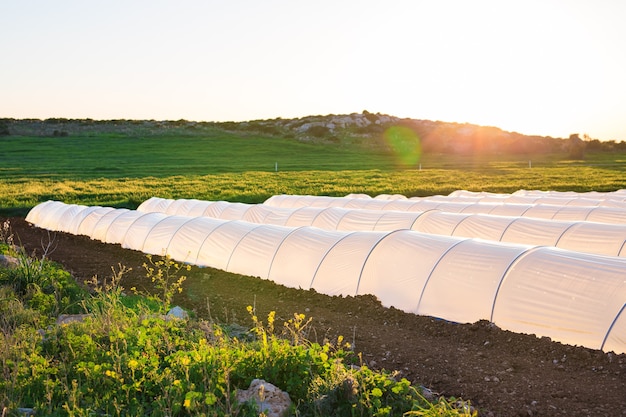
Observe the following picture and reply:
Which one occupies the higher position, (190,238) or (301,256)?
(301,256)

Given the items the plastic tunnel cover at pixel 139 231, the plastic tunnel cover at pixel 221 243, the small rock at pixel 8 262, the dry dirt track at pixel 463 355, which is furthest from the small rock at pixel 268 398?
the plastic tunnel cover at pixel 139 231

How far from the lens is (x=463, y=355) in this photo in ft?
26.6

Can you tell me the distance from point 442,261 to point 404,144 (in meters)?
89.6

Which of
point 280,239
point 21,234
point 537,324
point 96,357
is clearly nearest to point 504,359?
point 537,324

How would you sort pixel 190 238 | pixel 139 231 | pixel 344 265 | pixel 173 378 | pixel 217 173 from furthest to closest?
pixel 217 173 < pixel 139 231 < pixel 190 238 < pixel 344 265 < pixel 173 378

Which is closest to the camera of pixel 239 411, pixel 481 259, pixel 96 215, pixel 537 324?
pixel 239 411

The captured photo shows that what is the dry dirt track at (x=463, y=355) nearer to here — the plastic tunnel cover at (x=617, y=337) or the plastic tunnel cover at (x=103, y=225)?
the plastic tunnel cover at (x=617, y=337)

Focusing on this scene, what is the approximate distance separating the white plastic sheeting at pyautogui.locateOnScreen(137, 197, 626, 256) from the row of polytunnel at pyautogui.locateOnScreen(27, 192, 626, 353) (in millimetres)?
34

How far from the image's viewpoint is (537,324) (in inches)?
349

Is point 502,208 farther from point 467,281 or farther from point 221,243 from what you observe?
point 467,281

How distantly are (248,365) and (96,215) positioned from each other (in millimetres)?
16370

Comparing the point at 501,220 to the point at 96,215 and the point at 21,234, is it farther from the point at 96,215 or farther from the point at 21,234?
the point at 21,234

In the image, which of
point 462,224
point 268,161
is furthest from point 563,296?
point 268,161

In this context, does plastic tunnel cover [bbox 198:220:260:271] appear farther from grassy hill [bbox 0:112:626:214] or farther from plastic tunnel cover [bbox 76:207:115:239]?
grassy hill [bbox 0:112:626:214]
